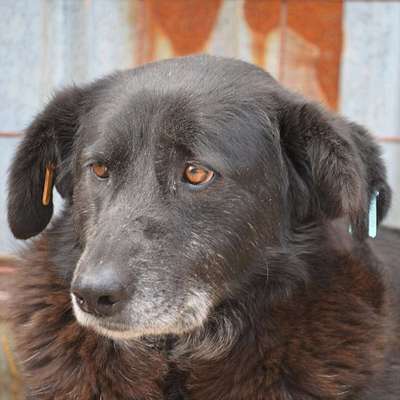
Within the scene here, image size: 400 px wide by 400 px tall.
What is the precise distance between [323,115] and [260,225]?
0.44 m

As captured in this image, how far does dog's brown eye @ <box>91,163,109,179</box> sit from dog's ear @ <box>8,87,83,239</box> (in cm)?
33

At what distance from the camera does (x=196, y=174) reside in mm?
2559

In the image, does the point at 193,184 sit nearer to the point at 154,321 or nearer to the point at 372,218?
the point at 154,321

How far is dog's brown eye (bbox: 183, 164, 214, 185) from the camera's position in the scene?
256 centimetres

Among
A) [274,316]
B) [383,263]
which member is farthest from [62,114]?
[383,263]

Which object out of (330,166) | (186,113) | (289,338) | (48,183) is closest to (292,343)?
(289,338)

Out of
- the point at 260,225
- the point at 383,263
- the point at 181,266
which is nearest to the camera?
the point at 181,266

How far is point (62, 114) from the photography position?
2.96 m

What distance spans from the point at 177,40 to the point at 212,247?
7.80ft

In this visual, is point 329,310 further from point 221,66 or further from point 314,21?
point 314,21

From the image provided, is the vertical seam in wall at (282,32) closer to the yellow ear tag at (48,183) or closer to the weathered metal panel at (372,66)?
the weathered metal panel at (372,66)

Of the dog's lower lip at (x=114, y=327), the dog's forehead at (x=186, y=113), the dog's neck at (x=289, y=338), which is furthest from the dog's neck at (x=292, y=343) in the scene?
the dog's forehead at (x=186, y=113)

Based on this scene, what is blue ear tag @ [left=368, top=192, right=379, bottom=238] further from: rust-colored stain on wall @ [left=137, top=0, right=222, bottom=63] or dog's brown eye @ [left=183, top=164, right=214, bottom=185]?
rust-colored stain on wall @ [left=137, top=0, right=222, bottom=63]

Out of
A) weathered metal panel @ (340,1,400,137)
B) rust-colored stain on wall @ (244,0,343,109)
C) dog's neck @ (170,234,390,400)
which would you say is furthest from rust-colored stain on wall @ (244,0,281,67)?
dog's neck @ (170,234,390,400)
